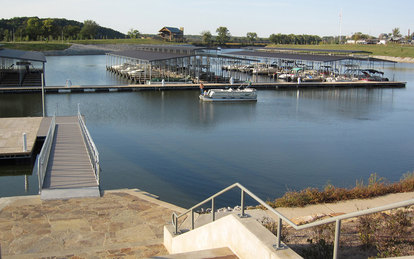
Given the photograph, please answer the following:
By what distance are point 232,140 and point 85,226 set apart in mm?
12865

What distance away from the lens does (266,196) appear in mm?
13273

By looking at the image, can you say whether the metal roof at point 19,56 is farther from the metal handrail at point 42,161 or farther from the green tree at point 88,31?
the green tree at point 88,31

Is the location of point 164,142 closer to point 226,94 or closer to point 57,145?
point 57,145

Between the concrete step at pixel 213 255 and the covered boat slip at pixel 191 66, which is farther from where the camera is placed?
the covered boat slip at pixel 191 66

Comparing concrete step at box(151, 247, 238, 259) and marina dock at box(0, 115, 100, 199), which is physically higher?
concrete step at box(151, 247, 238, 259)

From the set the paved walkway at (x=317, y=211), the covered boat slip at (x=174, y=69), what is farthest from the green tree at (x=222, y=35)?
the paved walkway at (x=317, y=211)

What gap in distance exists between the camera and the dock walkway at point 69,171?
10320 mm

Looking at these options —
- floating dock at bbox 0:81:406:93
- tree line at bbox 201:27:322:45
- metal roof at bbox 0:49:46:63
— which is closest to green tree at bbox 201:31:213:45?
tree line at bbox 201:27:322:45

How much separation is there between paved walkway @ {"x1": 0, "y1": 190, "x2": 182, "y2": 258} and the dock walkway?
11.1 inches

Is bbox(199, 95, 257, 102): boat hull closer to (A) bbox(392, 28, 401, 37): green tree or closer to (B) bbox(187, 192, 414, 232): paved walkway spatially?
(B) bbox(187, 192, 414, 232): paved walkway

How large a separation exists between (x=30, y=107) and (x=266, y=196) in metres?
21.7

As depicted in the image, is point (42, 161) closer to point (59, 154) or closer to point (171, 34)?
point (59, 154)

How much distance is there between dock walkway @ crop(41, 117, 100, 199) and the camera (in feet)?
33.9

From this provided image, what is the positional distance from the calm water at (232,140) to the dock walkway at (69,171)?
4.50ft
